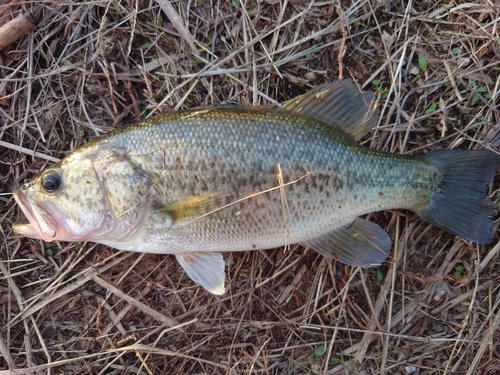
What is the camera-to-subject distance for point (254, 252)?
2.83 metres

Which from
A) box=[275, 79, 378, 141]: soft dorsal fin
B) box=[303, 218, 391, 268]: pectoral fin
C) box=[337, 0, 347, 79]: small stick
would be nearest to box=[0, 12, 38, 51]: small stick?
box=[275, 79, 378, 141]: soft dorsal fin

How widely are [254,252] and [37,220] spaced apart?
144cm

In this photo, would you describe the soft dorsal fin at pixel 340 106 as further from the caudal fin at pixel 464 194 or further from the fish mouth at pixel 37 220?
the fish mouth at pixel 37 220

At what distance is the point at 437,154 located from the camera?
2539mm

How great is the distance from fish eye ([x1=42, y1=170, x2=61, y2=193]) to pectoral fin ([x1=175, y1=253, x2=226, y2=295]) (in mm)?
878

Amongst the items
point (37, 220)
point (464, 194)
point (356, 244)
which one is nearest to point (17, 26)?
point (37, 220)

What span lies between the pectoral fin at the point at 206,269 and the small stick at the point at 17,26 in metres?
2.02

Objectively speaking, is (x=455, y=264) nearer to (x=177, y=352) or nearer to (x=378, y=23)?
(x=378, y=23)

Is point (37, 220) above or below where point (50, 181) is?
below

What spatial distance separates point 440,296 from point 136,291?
2247 mm

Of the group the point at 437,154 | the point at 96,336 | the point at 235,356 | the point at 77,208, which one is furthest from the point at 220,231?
the point at 437,154

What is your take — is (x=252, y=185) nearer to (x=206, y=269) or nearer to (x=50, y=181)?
(x=206, y=269)

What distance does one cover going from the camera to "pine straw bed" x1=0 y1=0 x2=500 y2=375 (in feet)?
9.20

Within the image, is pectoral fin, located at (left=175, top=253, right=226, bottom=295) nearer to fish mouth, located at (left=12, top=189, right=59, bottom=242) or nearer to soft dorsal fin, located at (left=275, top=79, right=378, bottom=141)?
fish mouth, located at (left=12, top=189, right=59, bottom=242)
